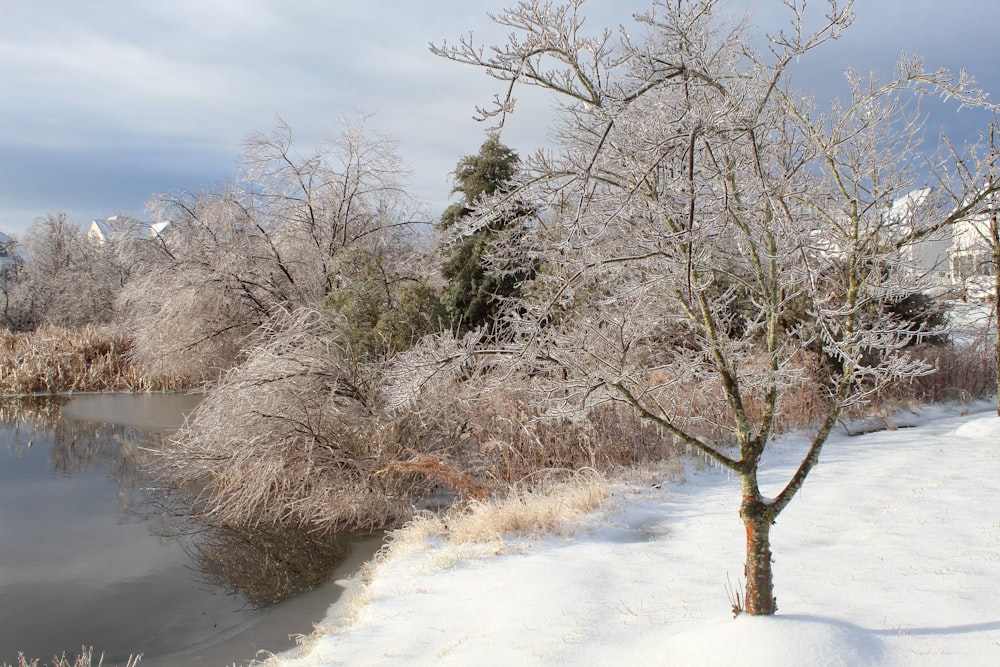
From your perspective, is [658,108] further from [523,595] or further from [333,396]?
[333,396]

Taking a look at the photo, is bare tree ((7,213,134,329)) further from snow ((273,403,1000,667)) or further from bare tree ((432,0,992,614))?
bare tree ((432,0,992,614))

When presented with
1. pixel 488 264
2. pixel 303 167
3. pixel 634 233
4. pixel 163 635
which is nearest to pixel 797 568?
pixel 634 233

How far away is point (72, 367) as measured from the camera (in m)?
20.1

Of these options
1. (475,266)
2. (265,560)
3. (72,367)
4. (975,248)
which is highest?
(475,266)

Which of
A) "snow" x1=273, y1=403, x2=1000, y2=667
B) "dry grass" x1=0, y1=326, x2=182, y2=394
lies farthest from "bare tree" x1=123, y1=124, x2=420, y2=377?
"snow" x1=273, y1=403, x2=1000, y2=667

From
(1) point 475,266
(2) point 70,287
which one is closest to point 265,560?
(1) point 475,266

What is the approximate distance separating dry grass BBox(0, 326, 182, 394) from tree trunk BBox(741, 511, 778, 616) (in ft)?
61.2

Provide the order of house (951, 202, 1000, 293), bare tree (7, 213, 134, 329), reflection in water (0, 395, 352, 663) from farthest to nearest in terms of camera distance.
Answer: bare tree (7, 213, 134, 329) → reflection in water (0, 395, 352, 663) → house (951, 202, 1000, 293)

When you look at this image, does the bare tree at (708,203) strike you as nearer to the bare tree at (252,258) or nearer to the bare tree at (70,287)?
the bare tree at (252,258)

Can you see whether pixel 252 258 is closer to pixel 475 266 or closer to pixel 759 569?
pixel 475 266

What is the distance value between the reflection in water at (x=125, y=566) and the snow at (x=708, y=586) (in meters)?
1.28

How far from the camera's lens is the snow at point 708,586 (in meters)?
Result: 3.23

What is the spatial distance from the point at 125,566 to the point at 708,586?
19.5 ft

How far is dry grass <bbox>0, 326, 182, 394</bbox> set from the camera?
19.4 m
